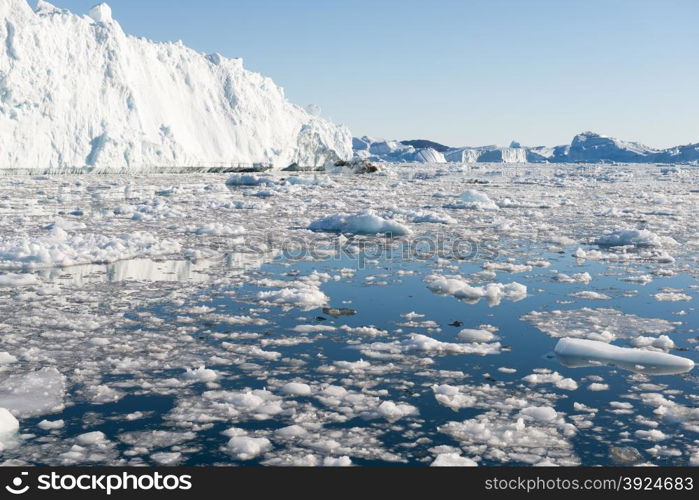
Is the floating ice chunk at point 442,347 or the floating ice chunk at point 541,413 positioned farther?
the floating ice chunk at point 442,347

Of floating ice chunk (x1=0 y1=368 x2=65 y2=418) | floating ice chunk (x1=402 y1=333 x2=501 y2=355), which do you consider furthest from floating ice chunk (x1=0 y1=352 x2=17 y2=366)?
floating ice chunk (x1=402 y1=333 x2=501 y2=355)

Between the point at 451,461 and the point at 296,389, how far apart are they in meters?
1.36

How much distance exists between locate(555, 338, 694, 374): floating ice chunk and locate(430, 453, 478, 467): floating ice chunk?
2.00 metres

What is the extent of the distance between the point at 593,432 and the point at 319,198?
1939 cm

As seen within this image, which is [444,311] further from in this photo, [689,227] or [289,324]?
[689,227]

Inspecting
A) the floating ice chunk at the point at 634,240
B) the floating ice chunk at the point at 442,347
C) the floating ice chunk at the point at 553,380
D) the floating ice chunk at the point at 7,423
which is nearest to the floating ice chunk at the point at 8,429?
the floating ice chunk at the point at 7,423

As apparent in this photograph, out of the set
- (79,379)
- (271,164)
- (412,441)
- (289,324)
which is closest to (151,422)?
(79,379)

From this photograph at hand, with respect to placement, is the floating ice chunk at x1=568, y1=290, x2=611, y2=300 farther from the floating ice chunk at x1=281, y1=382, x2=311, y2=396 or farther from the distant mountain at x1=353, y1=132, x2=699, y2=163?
the distant mountain at x1=353, y1=132, x2=699, y2=163

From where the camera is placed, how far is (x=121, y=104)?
4012 centimetres

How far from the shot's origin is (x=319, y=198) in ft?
74.5

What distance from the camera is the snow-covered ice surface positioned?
357 cm

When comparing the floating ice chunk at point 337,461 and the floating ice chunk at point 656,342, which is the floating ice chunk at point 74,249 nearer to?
the floating ice chunk at point 337,461

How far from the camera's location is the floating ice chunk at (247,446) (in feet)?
11.1

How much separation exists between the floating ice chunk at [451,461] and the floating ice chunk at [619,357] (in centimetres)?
200
